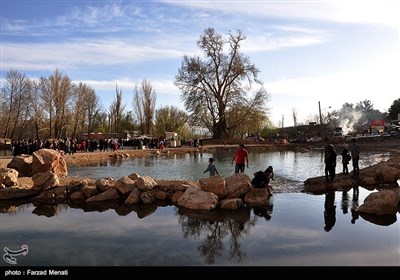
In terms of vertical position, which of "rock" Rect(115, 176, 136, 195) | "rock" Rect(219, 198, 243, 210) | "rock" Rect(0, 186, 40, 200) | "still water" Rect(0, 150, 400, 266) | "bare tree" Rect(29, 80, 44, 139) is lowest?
"still water" Rect(0, 150, 400, 266)

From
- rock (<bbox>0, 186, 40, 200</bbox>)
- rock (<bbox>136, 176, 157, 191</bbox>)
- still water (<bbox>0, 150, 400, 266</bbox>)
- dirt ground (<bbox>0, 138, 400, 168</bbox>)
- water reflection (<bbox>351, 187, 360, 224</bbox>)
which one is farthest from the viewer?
dirt ground (<bbox>0, 138, 400, 168</bbox>)

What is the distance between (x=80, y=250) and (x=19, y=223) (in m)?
3.37

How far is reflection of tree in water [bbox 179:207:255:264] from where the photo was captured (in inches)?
279

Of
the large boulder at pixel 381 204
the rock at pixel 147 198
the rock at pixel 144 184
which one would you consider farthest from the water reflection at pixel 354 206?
the rock at pixel 144 184

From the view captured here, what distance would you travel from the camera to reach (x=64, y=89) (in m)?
60.3

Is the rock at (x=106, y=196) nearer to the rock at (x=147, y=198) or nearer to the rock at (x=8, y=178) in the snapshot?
the rock at (x=147, y=198)

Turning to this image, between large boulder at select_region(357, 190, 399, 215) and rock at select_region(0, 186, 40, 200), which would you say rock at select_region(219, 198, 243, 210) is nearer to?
large boulder at select_region(357, 190, 399, 215)

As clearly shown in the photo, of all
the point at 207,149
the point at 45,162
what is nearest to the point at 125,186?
the point at 45,162

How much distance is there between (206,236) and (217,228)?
710 millimetres

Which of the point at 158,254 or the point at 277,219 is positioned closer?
the point at 158,254

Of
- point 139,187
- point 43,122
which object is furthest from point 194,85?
point 139,187

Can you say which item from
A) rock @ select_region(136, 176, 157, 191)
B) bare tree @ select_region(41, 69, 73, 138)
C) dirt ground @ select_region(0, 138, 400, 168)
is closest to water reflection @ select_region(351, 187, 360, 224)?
rock @ select_region(136, 176, 157, 191)

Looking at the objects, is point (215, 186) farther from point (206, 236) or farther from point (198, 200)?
point (206, 236)
